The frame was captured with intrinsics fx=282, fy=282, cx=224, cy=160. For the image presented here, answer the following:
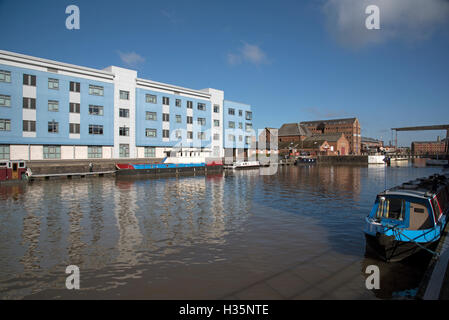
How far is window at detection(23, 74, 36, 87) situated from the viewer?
42.6 metres

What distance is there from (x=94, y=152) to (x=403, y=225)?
49.3 metres

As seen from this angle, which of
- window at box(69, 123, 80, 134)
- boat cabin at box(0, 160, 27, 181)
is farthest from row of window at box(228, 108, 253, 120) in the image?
boat cabin at box(0, 160, 27, 181)

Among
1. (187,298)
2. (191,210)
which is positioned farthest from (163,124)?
(187,298)

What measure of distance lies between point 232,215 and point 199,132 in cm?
5005

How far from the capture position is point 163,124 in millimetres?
60469

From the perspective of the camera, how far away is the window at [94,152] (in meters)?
49.5

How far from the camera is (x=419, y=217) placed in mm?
11789

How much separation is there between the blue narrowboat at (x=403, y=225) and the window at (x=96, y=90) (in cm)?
4981

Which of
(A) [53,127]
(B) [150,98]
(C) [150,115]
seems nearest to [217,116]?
(B) [150,98]

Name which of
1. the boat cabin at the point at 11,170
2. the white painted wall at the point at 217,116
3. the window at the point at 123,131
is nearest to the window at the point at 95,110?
the window at the point at 123,131

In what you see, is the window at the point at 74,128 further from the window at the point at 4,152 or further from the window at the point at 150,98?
the window at the point at 150,98

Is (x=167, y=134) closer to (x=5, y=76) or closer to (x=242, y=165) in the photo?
(x=242, y=165)
